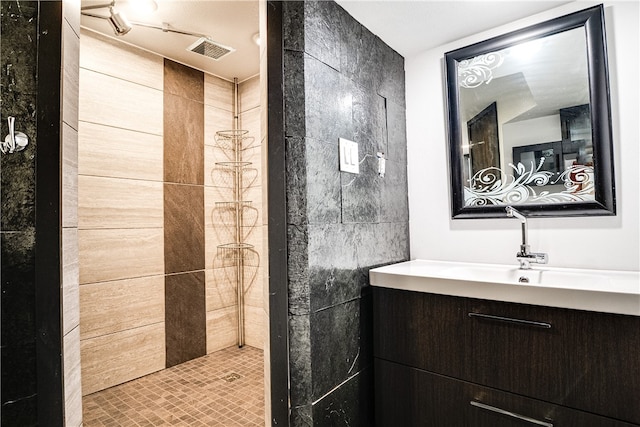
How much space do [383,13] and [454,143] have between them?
744 millimetres

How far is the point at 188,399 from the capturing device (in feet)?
6.53

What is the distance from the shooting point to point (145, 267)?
2.33 meters

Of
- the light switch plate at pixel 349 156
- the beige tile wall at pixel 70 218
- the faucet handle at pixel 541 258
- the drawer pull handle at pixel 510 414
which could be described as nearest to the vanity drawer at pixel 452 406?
the drawer pull handle at pixel 510 414

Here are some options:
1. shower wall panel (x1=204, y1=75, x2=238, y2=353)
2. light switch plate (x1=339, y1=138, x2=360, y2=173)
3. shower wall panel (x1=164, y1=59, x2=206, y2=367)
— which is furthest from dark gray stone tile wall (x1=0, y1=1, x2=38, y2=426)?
shower wall panel (x1=204, y1=75, x2=238, y2=353)

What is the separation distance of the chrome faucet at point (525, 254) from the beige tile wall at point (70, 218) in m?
1.64

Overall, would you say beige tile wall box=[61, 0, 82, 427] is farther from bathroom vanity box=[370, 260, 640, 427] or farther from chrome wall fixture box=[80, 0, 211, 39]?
bathroom vanity box=[370, 260, 640, 427]

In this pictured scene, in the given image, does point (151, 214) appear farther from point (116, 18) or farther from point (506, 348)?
point (506, 348)

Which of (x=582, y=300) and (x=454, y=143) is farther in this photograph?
(x=454, y=143)

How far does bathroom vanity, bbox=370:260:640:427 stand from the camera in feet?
3.34

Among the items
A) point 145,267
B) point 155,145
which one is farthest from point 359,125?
point 145,267

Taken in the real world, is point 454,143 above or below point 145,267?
above

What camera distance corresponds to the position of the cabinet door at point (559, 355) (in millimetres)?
1001

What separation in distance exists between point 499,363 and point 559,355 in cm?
19

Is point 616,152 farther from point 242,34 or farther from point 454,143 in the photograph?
point 242,34
